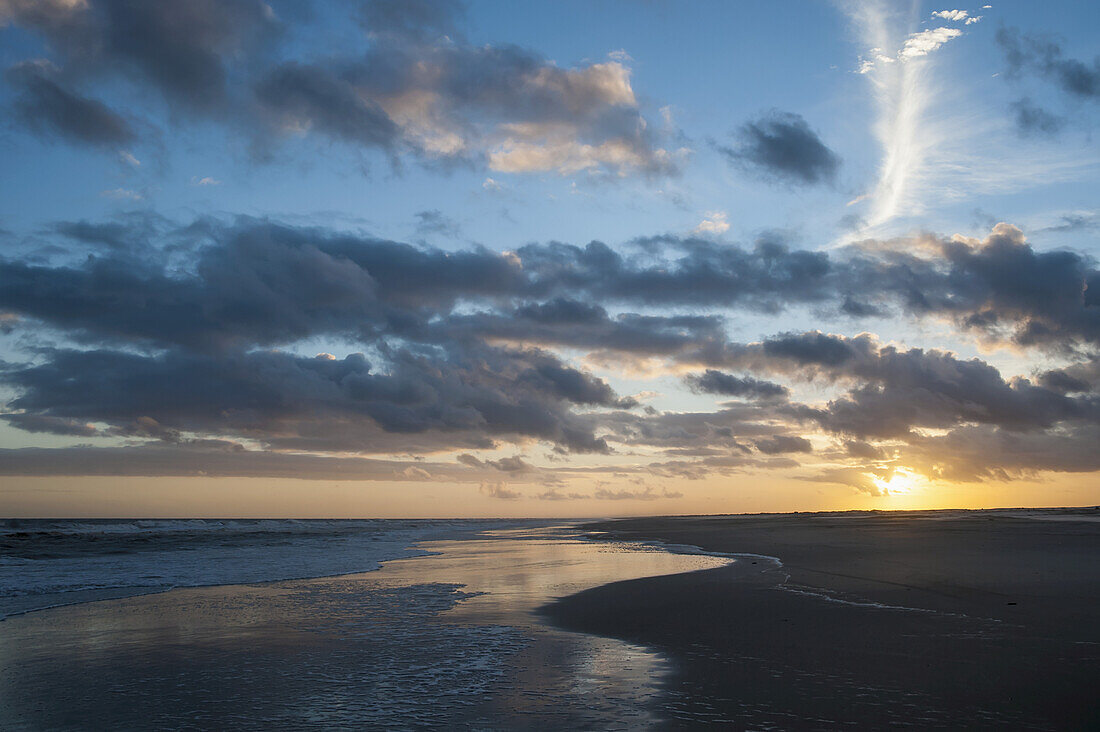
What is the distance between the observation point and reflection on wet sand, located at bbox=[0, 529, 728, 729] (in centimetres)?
782

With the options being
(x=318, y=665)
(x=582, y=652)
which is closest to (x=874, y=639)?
(x=582, y=652)

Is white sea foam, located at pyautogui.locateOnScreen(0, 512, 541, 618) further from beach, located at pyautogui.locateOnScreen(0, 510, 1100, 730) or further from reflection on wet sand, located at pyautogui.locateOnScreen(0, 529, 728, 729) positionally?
reflection on wet sand, located at pyautogui.locateOnScreen(0, 529, 728, 729)

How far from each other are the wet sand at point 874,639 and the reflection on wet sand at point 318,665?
43.8 inches

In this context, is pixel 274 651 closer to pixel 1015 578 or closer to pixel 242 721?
pixel 242 721

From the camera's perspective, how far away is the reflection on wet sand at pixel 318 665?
25.7 feet

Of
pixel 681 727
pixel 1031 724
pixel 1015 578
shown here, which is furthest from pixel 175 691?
pixel 1015 578

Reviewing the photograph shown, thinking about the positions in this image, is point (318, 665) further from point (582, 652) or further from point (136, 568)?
point (136, 568)

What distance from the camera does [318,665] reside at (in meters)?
10.2

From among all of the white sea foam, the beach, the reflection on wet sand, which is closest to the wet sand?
the beach

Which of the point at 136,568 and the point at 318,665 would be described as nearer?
the point at 318,665

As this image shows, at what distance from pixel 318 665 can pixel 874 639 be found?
841 centimetres

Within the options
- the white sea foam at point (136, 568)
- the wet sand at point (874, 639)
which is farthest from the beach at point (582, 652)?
the white sea foam at point (136, 568)

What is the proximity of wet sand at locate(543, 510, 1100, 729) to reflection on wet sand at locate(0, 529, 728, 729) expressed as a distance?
1111 mm

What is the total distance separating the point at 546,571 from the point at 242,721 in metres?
17.0
